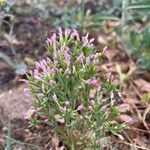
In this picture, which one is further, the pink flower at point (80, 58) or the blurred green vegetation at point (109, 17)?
the blurred green vegetation at point (109, 17)

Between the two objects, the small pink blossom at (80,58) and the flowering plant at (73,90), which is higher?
the small pink blossom at (80,58)

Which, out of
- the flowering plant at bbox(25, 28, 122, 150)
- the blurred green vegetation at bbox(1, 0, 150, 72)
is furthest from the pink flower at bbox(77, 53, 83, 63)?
the blurred green vegetation at bbox(1, 0, 150, 72)

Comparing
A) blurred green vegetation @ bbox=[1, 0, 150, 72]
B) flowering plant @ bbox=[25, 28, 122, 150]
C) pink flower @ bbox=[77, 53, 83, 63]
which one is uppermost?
blurred green vegetation @ bbox=[1, 0, 150, 72]

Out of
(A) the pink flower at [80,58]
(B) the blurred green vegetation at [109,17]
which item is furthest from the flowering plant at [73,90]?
(B) the blurred green vegetation at [109,17]

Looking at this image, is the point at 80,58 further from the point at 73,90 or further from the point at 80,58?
the point at 73,90

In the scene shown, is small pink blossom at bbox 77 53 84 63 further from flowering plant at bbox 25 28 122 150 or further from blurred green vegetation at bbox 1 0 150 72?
blurred green vegetation at bbox 1 0 150 72

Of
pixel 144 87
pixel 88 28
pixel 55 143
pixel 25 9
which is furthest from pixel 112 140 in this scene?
pixel 25 9

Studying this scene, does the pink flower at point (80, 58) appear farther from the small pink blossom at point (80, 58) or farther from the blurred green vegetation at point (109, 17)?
the blurred green vegetation at point (109, 17)

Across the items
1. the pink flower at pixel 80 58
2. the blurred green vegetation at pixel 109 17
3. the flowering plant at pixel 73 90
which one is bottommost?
the flowering plant at pixel 73 90

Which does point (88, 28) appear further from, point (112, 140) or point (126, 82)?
point (112, 140)

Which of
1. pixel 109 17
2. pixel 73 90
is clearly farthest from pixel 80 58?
pixel 109 17
